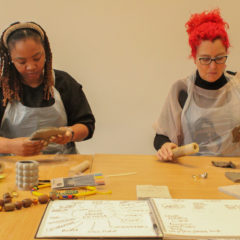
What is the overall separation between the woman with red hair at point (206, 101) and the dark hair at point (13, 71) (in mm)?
646

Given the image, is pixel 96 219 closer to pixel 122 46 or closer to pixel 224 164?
pixel 224 164

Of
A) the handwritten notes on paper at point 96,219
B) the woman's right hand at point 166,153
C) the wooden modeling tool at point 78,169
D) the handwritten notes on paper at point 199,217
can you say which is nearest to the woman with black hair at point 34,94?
the wooden modeling tool at point 78,169

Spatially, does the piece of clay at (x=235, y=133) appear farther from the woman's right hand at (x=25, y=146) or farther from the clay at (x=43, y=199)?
the clay at (x=43, y=199)

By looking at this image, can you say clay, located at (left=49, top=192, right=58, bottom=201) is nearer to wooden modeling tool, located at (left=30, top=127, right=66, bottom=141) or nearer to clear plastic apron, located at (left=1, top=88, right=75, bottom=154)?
wooden modeling tool, located at (left=30, top=127, right=66, bottom=141)

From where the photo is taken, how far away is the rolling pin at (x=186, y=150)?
1.24m

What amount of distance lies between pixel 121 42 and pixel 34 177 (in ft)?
5.21

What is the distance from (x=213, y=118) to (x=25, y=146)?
923mm

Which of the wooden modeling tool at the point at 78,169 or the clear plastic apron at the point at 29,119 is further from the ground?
the clear plastic apron at the point at 29,119

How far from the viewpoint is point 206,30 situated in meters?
1.49

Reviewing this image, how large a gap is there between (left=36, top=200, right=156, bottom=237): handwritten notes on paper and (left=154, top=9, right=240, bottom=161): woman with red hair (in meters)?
0.77

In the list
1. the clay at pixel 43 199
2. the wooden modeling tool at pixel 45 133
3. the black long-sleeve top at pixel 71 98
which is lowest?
the clay at pixel 43 199

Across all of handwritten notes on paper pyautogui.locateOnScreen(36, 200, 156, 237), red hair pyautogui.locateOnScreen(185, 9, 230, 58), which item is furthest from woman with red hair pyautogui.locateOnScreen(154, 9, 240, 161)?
handwritten notes on paper pyautogui.locateOnScreen(36, 200, 156, 237)

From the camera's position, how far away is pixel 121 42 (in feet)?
7.72

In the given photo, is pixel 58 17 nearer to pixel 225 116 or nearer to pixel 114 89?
pixel 114 89
